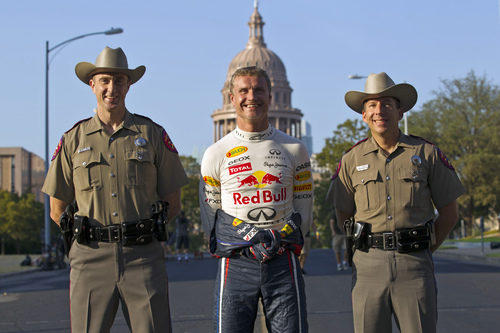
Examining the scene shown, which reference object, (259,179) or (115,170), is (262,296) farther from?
(115,170)

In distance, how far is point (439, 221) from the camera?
6.12 m

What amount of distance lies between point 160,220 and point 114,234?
1.04ft

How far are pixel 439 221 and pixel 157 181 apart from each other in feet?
6.79

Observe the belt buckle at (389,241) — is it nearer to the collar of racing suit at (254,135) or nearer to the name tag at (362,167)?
A: the name tag at (362,167)

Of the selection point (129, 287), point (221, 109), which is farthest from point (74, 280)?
point (221, 109)

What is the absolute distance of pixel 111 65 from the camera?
5.75 m

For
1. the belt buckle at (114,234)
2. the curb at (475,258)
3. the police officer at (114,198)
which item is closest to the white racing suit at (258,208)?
the police officer at (114,198)

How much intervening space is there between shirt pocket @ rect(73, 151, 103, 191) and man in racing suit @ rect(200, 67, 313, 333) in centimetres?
71

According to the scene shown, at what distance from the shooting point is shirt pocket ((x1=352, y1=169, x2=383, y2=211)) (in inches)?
231

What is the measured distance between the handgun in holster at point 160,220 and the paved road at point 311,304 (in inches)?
190

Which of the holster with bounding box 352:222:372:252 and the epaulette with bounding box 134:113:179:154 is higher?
the epaulette with bounding box 134:113:179:154

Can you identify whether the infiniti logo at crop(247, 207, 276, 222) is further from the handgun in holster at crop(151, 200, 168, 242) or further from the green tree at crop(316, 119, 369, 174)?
the green tree at crop(316, 119, 369, 174)

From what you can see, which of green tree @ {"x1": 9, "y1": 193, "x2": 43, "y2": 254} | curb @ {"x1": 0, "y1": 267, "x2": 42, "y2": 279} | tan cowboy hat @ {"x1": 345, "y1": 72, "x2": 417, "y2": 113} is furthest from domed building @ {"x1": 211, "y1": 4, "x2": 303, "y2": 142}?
tan cowboy hat @ {"x1": 345, "y1": 72, "x2": 417, "y2": 113}

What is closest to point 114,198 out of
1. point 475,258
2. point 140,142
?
point 140,142
